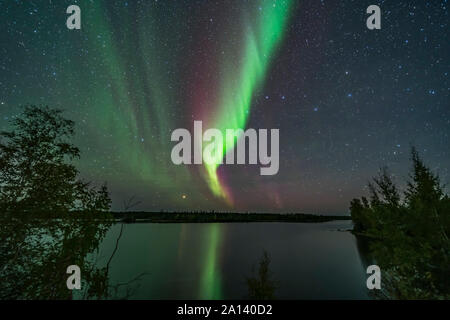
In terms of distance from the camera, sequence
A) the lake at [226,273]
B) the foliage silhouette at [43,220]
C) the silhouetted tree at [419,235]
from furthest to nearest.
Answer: the lake at [226,273]
the silhouetted tree at [419,235]
the foliage silhouette at [43,220]

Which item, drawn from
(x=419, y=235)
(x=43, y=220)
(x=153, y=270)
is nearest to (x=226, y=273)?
(x=153, y=270)

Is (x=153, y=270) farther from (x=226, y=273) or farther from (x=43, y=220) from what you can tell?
(x=43, y=220)

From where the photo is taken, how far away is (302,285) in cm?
2994

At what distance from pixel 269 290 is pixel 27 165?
12962mm

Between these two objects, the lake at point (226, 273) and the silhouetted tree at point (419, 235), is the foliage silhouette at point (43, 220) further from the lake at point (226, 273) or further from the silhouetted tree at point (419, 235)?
the silhouetted tree at point (419, 235)

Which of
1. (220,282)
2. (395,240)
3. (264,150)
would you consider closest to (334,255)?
(220,282)

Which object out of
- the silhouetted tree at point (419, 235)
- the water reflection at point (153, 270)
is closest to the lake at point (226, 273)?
the water reflection at point (153, 270)

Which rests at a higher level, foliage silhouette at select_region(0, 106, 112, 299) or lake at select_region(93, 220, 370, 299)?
foliage silhouette at select_region(0, 106, 112, 299)

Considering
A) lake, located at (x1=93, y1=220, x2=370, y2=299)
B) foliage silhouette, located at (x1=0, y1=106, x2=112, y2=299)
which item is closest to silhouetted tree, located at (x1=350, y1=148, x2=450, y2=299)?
lake, located at (x1=93, y1=220, x2=370, y2=299)

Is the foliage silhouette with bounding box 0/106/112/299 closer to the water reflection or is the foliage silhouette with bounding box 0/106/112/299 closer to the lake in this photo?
the water reflection

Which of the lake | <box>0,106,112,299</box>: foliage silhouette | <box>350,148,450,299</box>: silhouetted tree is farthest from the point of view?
the lake

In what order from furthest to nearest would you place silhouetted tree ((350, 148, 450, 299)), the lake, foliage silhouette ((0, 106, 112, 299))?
1. the lake
2. silhouetted tree ((350, 148, 450, 299))
3. foliage silhouette ((0, 106, 112, 299))
